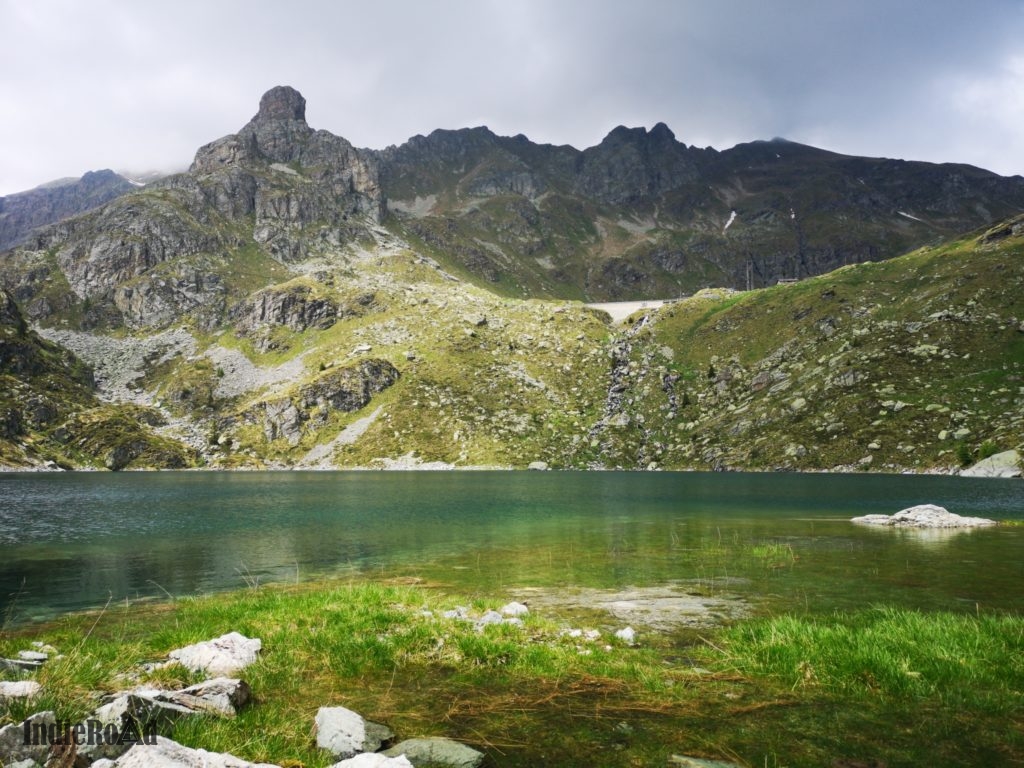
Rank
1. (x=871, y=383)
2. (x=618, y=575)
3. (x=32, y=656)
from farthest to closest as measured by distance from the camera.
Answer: (x=871, y=383)
(x=618, y=575)
(x=32, y=656)

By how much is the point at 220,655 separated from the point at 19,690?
457 centimetres

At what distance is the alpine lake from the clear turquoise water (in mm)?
232

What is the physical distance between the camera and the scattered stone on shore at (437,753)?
7.63 meters

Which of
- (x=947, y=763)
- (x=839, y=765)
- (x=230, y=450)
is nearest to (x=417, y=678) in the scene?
(x=839, y=765)

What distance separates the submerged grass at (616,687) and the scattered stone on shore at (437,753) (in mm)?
484

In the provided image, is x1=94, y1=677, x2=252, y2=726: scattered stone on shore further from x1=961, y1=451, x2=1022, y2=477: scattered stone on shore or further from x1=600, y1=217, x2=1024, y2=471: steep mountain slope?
x1=600, y1=217, x2=1024, y2=471: steep mountain slope

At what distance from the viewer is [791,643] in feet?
41.6

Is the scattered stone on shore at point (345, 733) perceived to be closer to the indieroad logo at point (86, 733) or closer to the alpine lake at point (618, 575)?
the alpine lake at point (618, 575)

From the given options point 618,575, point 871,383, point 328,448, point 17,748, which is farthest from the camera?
point 328,448

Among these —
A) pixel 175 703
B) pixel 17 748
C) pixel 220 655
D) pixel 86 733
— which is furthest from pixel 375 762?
pixel 220 655

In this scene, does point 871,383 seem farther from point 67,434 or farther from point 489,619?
point 67,434

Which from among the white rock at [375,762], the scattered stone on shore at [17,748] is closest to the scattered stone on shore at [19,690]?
the scattered stone on shore at [17,748]

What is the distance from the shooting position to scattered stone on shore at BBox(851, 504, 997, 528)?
143 feet

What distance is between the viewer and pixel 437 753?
786 centimetres
